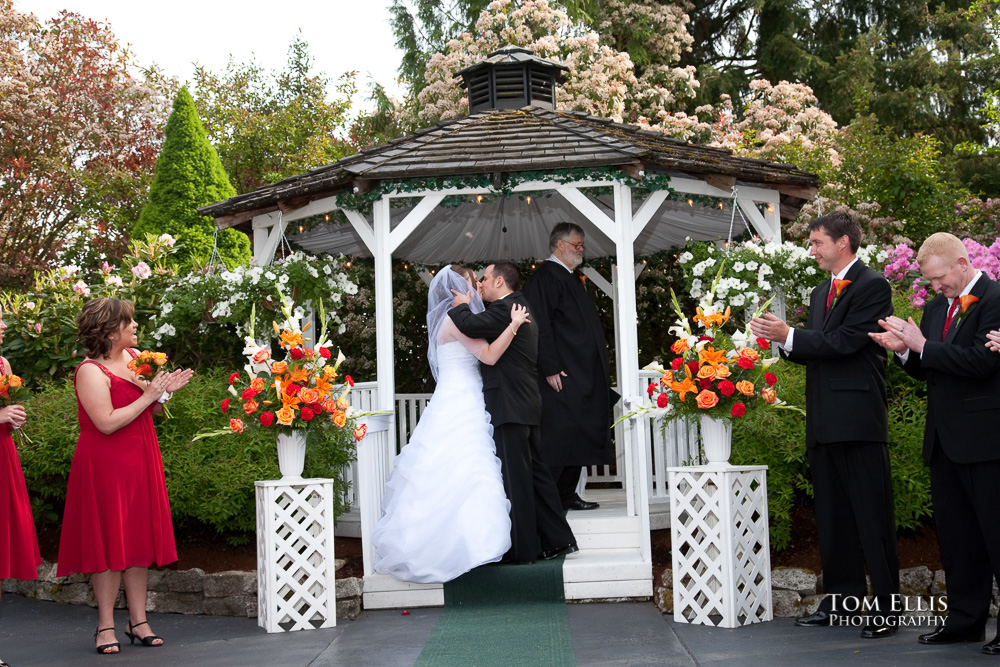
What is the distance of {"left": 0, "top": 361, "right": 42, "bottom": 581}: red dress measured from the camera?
15.9 feet

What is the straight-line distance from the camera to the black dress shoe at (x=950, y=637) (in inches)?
182

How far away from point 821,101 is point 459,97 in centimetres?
879

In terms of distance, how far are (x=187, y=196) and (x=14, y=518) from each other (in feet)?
27.6

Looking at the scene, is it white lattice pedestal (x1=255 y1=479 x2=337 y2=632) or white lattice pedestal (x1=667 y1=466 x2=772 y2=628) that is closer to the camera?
white lattice pedestal (x1=667 y1=466 x2=772 y2=628)

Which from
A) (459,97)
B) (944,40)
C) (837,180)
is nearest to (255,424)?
(837,180)

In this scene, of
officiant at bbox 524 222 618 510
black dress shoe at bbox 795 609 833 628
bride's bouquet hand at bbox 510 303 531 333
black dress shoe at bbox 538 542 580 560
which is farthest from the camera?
officiant at bbox 524 222 618 510

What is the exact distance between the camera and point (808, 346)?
16.0 feet

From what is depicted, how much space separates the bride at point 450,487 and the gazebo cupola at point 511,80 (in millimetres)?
3045

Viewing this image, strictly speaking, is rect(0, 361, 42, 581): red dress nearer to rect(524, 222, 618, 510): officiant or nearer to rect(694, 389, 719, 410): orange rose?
rect(524, 222, 618, 510): officiant

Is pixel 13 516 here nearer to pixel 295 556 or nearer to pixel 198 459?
pixel 295 556

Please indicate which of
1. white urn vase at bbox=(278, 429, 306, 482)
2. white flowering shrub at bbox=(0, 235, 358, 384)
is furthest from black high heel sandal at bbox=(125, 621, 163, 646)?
white flowering shrub at bbox=(0, 235, 358, 384)

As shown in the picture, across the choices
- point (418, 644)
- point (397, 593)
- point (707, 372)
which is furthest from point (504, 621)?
point (707, 372)

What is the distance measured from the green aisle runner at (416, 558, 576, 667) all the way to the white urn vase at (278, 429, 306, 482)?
126 cm

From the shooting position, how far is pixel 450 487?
5977 mm
